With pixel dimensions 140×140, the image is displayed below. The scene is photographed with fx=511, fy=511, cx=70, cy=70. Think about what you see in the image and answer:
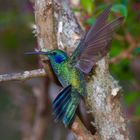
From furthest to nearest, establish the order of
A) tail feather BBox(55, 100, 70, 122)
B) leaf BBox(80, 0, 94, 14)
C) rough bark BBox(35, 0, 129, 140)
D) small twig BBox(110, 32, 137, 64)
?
1. small twig BBox(110, 32, 137, 64)
2. leaf BBox(80, 0, 94, 14)
3. rough bark BBox(35, 0, 129, 140)
4. tail feather BBox(55, 100, 70, 122)

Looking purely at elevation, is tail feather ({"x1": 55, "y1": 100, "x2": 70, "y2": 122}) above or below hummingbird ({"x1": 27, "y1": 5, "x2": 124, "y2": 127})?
below

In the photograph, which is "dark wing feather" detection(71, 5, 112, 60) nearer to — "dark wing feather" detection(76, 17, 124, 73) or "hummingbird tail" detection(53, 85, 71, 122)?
"dark wing feather" detection(76, 17, 124, 73)

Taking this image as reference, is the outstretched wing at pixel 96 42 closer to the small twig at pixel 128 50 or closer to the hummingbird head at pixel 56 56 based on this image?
the hummingbird head at pixel 56 56

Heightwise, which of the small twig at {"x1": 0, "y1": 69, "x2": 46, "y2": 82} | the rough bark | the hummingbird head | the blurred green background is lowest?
the blurred green background

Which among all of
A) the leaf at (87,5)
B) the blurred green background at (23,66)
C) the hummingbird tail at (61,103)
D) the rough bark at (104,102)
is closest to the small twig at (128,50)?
the blurred green background at (23,66)

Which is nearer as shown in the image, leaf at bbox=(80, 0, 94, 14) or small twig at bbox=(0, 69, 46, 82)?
small twig at bbox=(0, 69, 46, 82)

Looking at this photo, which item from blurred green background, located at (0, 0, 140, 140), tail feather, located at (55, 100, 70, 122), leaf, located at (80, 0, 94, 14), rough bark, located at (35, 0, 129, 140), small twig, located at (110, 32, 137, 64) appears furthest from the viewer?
blurred green background, located at (0, 0, 140, 140)

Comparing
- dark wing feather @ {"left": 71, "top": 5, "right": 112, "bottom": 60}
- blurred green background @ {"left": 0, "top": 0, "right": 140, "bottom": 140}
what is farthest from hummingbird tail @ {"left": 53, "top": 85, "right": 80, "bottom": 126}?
blurred green background @ {"left": 0, "top": 0, "right": 140, "bottom": 140}

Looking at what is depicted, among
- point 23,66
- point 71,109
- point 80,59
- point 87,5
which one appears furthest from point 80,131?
point 23,66

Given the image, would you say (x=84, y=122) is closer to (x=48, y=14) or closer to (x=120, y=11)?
(x=48, y=14)
